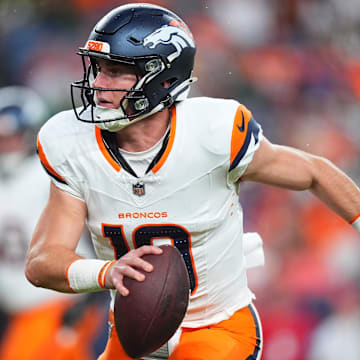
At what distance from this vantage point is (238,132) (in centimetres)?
204

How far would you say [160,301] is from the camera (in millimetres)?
1683

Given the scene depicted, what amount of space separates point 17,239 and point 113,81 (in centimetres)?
169

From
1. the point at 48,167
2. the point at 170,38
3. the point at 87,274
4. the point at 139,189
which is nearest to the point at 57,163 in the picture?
the point at 48,167

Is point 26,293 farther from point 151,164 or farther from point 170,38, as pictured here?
point 170,38

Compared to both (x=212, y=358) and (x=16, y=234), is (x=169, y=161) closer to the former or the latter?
(x=212, y=358)

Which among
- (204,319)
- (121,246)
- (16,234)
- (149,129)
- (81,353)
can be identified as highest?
(149,129)

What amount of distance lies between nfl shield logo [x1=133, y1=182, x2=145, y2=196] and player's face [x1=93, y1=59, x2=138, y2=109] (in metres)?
0.23

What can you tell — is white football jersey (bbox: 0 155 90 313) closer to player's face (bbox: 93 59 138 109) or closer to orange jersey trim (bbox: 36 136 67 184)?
orange jersey trim (bbox: 36 136 67 184)

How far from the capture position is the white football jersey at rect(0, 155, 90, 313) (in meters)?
3.47

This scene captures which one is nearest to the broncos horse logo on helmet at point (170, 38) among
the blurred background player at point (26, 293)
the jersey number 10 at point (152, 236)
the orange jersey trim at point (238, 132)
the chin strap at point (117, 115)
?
the chin strap at point (117, 115)

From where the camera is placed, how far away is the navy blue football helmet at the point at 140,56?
198cm

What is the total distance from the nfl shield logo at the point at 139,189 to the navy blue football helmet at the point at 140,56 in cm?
17

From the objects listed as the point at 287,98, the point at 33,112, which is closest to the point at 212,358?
the point at 33,112

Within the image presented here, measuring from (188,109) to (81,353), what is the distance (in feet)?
6.15
